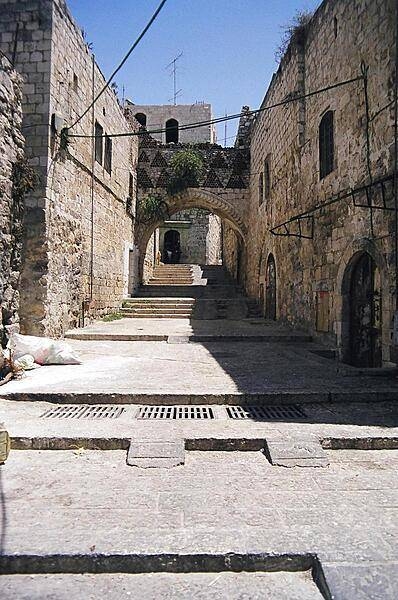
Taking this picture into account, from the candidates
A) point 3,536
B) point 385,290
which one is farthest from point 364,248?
point 3,536

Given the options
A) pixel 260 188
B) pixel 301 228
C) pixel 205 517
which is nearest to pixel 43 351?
pixel 205 517

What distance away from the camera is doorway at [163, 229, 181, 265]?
29.2 m

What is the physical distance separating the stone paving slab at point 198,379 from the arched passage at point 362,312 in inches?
26.8

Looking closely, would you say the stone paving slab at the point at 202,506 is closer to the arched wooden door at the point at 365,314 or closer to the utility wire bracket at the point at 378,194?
the arched wooden door at the point at 365,314

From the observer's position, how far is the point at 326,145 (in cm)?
853

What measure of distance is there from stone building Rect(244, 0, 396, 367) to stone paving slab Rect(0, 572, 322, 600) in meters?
4.59

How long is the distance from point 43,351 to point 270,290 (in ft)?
28.3

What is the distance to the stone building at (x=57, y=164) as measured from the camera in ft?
26.4

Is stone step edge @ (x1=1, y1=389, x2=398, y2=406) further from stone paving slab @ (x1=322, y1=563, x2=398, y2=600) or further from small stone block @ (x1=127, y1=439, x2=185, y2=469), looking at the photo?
stone paving slab @ (x1=322, y1=563, x2=398, y2=600)

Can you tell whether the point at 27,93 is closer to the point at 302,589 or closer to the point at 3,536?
the point at 3,536

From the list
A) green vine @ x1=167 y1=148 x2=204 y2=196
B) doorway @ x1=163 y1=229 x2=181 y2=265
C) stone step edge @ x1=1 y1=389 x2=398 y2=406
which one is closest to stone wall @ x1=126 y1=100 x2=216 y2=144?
doorway @ x1=163 y1=229 x2=181 y2=265

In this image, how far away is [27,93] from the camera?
8141 mm

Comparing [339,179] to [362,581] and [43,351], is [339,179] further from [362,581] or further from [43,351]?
[362,581]

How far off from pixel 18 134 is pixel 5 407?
4.17 m
